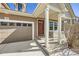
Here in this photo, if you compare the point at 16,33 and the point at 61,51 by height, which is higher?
the point at 16,33

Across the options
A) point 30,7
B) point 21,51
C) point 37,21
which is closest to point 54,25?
point 30,7

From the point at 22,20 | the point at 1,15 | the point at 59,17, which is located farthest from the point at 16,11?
the point at 59,17

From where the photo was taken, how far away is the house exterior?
7930mm

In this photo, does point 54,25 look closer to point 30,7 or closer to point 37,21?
point 30,7

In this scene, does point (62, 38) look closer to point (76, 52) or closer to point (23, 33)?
point (76, 52)

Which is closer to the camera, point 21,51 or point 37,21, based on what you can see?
point 21,51

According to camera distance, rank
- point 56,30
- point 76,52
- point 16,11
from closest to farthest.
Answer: point 76,52, point 16,11, point 56,30

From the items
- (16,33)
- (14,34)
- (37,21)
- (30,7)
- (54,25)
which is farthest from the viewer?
(37,21)

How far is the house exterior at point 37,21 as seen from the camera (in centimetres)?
793

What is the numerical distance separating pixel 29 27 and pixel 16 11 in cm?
298

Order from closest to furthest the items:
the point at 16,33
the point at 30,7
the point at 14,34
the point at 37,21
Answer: the point at 30,7
the point at 14,34
the point at 16,33
the point at 37,21

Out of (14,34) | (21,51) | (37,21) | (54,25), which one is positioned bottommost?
(21,51)

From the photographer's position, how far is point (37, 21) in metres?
11.6

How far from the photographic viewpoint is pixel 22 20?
32.9 feet
